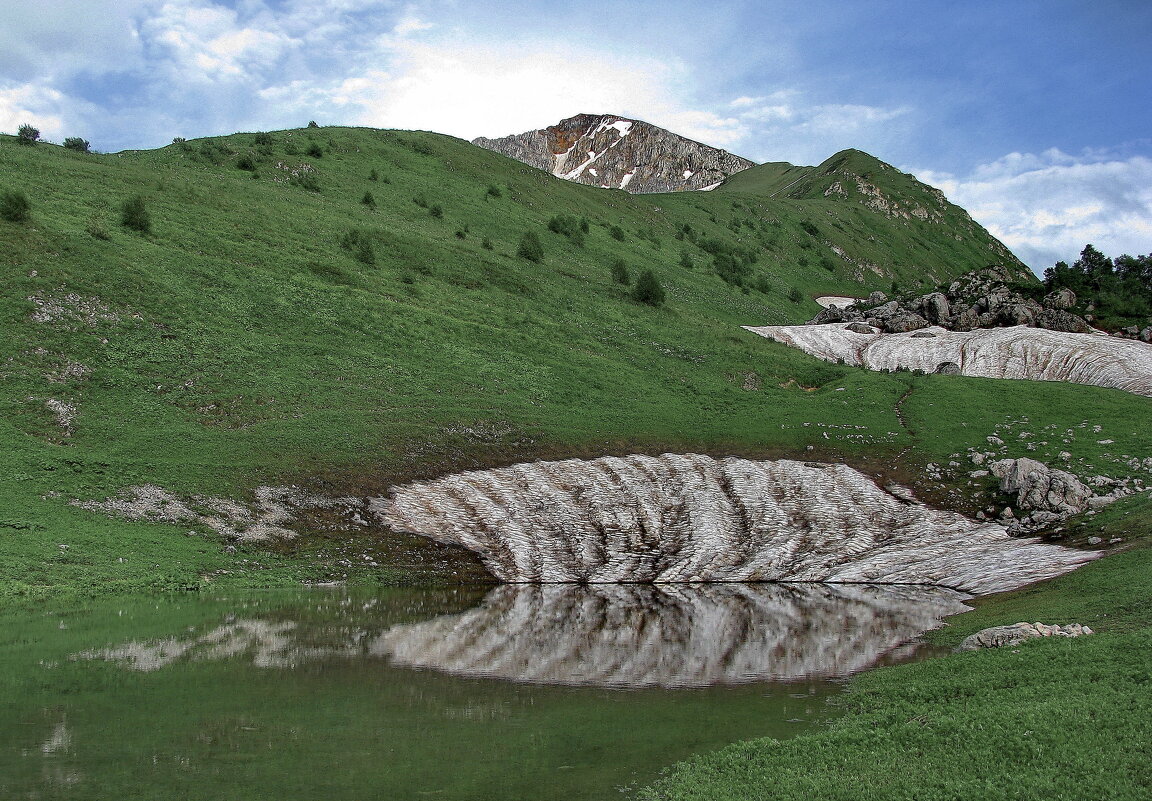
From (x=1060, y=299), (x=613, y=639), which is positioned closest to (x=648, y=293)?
(x=1060, y=299)

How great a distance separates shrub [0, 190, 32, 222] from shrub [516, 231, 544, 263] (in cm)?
5441

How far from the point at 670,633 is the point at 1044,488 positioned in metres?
33.1

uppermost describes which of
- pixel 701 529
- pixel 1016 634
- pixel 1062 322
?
pixel 1062 322

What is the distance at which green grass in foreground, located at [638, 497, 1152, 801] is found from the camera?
12320mm

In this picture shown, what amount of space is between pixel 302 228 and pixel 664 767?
260ft

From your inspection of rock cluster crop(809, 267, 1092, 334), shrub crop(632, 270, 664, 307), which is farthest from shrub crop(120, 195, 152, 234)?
rock cluster crop(809, 267, 1092, 334)

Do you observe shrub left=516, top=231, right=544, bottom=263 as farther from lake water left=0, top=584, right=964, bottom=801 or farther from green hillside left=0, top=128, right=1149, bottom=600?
lake water left=0, top=584, right=964, bottom=801

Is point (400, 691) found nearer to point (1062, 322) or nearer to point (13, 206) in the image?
point (13, 206)

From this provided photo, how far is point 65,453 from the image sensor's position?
1633 inches

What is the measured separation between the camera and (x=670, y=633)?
29500 millimetres

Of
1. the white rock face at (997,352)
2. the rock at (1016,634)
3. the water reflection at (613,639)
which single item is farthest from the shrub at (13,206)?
the white rock face at (997,352)

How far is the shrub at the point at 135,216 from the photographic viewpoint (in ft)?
221

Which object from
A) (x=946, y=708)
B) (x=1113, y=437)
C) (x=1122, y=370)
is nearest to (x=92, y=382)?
(x=946, y=708)

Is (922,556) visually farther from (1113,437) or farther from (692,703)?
(692,703)
